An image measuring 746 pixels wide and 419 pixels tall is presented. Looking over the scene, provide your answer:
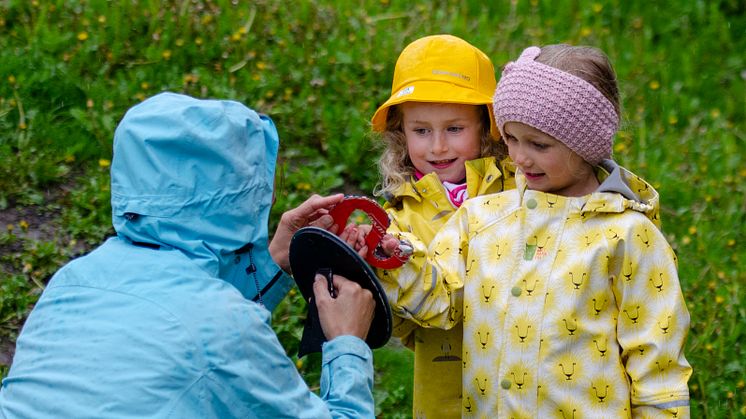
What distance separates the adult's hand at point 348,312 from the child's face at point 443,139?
60 cm

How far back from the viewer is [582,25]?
6898 millimetres

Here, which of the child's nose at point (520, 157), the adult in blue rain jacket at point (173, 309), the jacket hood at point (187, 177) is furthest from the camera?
the child's nose at point (520, 157)

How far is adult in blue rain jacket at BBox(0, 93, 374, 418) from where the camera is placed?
2.64 metres

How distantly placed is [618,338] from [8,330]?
2.77m

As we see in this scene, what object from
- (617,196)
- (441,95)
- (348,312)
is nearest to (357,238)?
(348,312)

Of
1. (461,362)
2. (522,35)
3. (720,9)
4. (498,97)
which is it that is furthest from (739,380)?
(720,9)

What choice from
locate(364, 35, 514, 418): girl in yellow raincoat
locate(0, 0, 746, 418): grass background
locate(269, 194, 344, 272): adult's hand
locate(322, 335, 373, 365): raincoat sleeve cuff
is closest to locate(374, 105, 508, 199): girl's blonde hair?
locate(364, 35, 514, 418): girl in yellow raincoat

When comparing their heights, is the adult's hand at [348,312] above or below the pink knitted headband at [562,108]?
below

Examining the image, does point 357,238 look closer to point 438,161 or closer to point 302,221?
point 302,221

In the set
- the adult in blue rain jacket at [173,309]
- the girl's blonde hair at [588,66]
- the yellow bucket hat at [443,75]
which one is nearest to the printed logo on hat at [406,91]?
the yellow bucket hat at [443,75]

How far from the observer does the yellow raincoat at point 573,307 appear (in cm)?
297

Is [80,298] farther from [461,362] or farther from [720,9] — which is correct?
[720,9]

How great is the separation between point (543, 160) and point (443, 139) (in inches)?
22.0

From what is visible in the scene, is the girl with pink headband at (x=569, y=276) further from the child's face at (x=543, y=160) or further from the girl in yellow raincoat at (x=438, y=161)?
the girl in yellow raincoat at (x=438, y=161)
